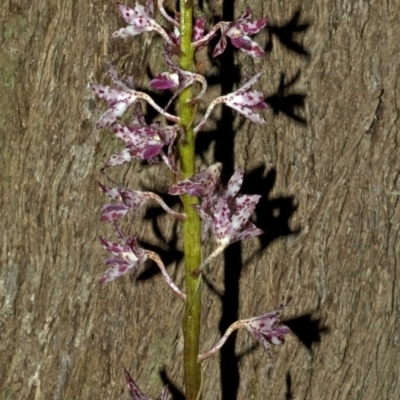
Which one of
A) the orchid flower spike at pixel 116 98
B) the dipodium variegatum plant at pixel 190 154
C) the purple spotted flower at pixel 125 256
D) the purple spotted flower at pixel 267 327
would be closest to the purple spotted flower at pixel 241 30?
the dipodium variegatum plant at pixel 190 154

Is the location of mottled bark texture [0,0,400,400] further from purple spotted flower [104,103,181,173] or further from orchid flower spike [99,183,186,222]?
purple spotted flower [104,103,181,173]

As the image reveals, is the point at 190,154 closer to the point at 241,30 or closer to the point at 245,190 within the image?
the point at 241,30

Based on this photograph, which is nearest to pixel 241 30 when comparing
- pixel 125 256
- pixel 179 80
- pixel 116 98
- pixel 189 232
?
pixel 179 80

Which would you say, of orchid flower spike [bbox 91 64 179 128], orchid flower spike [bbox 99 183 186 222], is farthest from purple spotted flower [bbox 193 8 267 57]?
orchid flower spike [bbox 99 183 186 222]

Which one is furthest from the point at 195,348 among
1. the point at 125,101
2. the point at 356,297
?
the point at 356,297

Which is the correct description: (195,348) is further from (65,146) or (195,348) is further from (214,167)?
(65,146)
